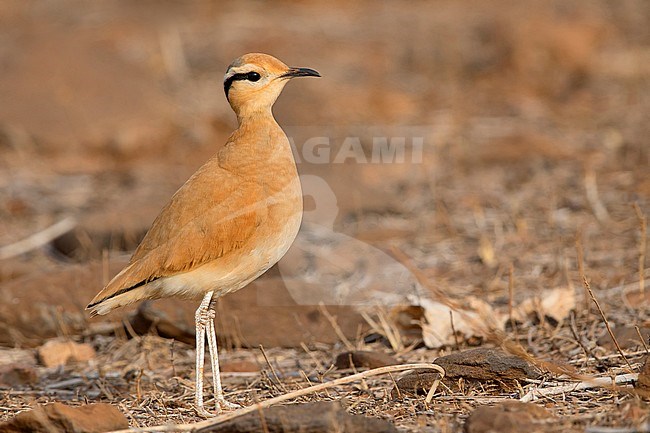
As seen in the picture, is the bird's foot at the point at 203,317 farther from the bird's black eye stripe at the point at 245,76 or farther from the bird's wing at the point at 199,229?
the bird's black eye stripe at the point at 245,76

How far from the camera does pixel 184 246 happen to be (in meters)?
4.21

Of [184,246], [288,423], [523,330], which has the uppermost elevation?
[184,246]

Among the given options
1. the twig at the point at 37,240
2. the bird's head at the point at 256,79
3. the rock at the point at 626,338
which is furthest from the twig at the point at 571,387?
the twig at the point at 37,240

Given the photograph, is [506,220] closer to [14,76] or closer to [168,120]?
[168,120]

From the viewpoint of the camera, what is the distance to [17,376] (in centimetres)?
492

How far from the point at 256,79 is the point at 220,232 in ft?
2.60

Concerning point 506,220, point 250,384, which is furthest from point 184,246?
point 506,220

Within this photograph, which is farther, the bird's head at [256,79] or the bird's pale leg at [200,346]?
the bird's head at [256,79]

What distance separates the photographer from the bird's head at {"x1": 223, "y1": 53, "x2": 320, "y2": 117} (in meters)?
4.45

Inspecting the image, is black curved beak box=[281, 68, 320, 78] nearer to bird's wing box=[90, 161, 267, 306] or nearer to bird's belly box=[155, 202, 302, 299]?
bird's wing box=[90, 161, 267, 306]

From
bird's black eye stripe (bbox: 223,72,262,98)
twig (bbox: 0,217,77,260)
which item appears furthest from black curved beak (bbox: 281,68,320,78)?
twig (bbox: 0,217,77,260)

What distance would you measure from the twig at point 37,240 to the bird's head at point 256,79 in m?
3.39

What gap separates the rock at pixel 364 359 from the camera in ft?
14.8

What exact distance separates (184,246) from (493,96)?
776cm
